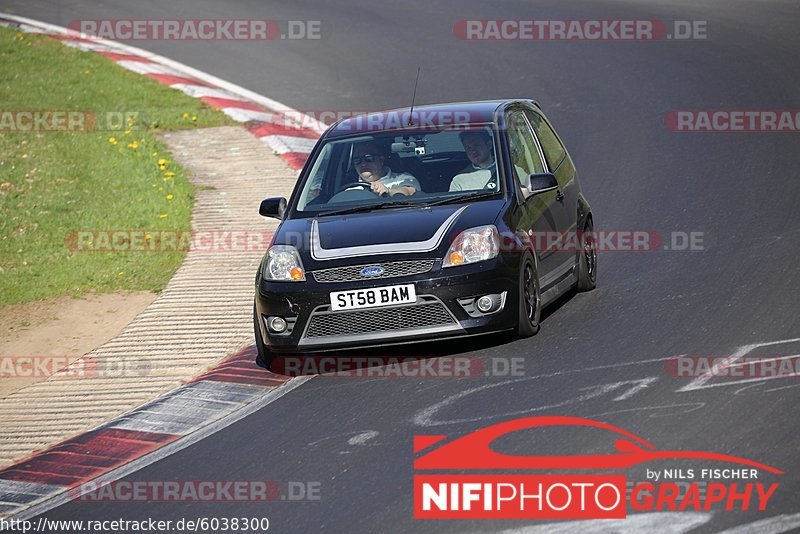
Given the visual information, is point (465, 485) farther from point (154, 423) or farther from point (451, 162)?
point (451, 162)

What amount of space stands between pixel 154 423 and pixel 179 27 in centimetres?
1568

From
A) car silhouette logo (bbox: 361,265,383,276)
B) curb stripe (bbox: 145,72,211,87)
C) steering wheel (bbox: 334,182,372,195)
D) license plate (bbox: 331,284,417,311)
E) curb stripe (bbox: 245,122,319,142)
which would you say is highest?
curb stripe (bbox: 145,72,211,87)

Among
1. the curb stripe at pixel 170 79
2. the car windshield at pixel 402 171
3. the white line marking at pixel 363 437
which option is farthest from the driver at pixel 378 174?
the curb stripe at pixel 170 79

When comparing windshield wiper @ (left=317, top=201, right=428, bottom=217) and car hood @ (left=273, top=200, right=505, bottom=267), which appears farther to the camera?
windshield wiper @ (left=317, top=201, right=428, bottom=217)

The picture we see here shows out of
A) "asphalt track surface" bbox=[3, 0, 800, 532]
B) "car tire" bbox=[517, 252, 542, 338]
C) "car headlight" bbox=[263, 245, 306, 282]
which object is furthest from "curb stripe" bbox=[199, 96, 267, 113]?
"car tire" bbox=[517, 252, 542, 338]

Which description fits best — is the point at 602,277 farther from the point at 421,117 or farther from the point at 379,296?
the point at 379,296

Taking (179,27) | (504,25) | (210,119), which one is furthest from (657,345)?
(179,27)

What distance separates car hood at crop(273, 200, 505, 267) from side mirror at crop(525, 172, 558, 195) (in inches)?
12.3

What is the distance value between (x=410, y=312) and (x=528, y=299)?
3.20ft

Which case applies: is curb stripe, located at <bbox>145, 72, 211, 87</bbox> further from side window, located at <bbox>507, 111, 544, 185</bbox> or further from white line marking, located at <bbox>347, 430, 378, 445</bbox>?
white line marking, located at <bbox>347, 430, 378, 445</bbox>

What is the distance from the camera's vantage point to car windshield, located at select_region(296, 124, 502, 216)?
385 inches

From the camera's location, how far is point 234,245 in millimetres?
13172

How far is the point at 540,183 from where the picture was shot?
31.9 ft

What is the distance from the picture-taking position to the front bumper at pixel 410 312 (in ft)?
28.7
